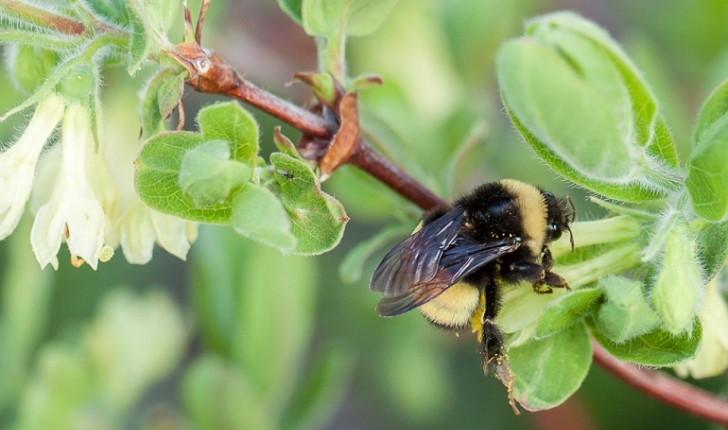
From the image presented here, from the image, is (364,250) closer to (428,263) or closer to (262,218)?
(428,263)

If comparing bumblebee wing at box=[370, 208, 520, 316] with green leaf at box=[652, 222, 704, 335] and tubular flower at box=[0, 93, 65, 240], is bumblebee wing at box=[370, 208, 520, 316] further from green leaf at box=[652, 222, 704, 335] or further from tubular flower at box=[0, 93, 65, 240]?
tubular flower at box=[0, 93, 65, 240]

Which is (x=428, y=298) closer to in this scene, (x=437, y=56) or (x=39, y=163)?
(x=39, y=163)

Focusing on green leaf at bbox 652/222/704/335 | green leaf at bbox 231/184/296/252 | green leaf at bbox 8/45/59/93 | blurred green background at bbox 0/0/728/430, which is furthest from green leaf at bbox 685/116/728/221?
green leaf at bbox 8/45/59/93

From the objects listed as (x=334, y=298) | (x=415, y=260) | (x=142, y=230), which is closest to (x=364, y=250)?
(x=415, y=260)

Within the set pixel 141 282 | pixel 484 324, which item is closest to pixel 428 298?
pixel 484 324

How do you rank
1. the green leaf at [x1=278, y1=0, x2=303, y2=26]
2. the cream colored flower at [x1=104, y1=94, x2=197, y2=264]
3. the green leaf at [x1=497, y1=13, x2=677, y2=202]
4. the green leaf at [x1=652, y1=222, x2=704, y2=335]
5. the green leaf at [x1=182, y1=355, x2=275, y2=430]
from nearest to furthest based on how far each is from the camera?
the green leaf at [x1=497, y1=13, x2=677, y2=202], the green leaf at [x1=652, y1=222, x2=704, y2=335], the cream colored flower at [x1=104, y1=94, x2=197, y2=264], the green leaf at [x1=278, y1=0, x2=303, y2=26], the green leaf at [x1=182, y1=355, x2=275, y2=430]
